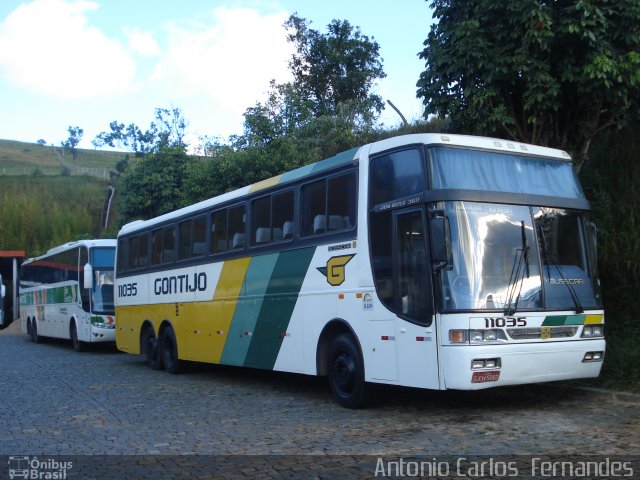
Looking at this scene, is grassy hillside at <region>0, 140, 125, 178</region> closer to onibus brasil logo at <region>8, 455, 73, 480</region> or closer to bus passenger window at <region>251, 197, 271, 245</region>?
bus passenger window at <region>251, 197, 271, 245</region>

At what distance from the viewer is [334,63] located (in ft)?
119

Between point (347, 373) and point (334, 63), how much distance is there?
28.7m

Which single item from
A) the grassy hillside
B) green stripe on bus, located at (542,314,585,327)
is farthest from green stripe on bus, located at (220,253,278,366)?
the grassy hillside

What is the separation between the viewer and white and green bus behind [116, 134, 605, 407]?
316 inches

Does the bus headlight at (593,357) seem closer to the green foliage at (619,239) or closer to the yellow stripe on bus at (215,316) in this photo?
the green foliage at (619,239)

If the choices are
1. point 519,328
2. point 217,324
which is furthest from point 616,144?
point 217,324

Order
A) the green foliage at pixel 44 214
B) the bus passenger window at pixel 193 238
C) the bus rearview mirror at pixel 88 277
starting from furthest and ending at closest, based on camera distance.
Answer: the green foliage at pixel 44 214 < the bus rearview mirror at pixel 88 277 < the bus passenger window at pixel 193 238

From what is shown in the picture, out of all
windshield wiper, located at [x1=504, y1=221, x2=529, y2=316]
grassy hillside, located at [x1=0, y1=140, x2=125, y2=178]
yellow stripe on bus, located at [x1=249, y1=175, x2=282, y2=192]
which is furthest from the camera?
grassy hillside, located at [x1=0, y1=140, x2=125, y2=178]

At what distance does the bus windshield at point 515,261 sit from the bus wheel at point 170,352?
8.48m

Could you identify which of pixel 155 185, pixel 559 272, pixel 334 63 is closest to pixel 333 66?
pixel 334 63

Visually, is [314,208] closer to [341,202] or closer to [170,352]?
[341,202]

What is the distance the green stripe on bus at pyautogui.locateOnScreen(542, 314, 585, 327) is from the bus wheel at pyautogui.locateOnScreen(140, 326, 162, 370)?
384 inches

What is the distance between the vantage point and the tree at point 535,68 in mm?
11039

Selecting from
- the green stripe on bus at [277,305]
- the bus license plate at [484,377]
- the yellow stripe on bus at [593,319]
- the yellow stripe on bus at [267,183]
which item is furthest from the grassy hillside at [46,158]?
the bus license plate at [484,377]
